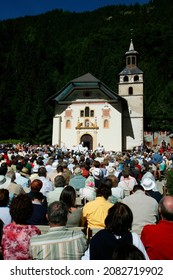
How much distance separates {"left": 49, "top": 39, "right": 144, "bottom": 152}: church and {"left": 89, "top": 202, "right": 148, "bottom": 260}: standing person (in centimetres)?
3098

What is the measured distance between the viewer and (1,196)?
4.25 meters

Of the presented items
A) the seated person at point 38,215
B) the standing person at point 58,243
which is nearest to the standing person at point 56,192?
the seated person at point 38,215

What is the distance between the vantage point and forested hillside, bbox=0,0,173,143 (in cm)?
4647

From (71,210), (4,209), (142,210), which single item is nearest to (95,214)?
(71,210)

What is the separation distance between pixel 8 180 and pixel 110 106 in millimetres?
29292

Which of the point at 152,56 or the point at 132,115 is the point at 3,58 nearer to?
the point at 152,56

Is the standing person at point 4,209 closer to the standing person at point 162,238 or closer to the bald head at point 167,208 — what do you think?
the standing person at point 162,238

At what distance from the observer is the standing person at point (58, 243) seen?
2896 millimetres

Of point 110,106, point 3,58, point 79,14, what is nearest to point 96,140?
point 110,106

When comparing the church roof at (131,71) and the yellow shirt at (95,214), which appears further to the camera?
the church roof at (131,71)

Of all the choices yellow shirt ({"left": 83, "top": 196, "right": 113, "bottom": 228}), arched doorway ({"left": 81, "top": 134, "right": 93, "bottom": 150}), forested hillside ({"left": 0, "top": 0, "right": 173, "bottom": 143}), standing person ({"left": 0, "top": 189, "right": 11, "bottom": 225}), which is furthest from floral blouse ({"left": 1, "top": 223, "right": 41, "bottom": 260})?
forested hillside ({"left": 0, "top": 0, "right": 173, "bottom": 143})

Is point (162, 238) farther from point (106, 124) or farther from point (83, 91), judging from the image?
point (83, 91)

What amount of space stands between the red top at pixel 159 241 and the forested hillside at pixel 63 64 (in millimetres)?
39463

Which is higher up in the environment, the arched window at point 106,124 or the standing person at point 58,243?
the arched window at point 106,124
